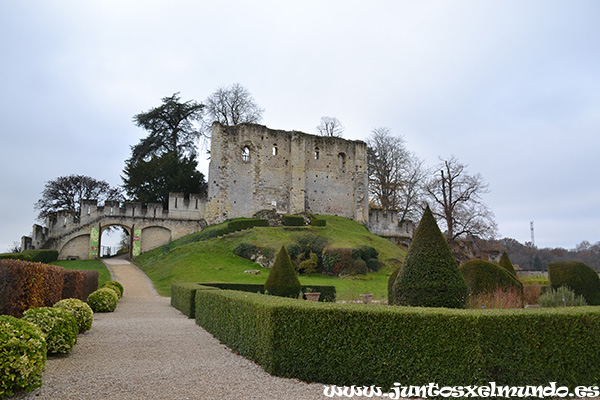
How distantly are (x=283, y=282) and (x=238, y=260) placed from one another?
11.7 meters

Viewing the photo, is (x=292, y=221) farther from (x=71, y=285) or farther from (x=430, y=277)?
(x=430, y=277)

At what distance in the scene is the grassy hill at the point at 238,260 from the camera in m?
21.6

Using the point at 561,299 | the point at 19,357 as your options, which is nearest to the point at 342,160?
the point at 561,299

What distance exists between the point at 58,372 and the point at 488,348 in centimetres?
521

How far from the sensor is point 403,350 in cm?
489

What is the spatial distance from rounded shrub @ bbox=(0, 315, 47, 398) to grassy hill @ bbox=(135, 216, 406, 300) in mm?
13233

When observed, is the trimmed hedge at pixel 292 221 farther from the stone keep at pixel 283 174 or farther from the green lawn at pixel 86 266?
the green lawn at pixel 86 266

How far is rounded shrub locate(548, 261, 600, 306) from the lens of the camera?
41.4 feet

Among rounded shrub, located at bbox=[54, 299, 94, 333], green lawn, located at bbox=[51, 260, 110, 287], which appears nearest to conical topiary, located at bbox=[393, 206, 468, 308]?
rounded shrub, located at bbox=[54, 299, 94, 333]

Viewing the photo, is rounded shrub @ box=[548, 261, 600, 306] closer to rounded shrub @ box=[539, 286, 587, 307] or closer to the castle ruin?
rounded shrub @ box=[539, 286, 587, 307]

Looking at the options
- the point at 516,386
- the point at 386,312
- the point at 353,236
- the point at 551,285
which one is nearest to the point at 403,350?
the point at 386,312

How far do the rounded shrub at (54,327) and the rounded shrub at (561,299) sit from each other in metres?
10.7

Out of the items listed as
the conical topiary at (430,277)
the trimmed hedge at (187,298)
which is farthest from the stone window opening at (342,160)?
the conical topiary at (430,277)

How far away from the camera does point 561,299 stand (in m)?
11.1
